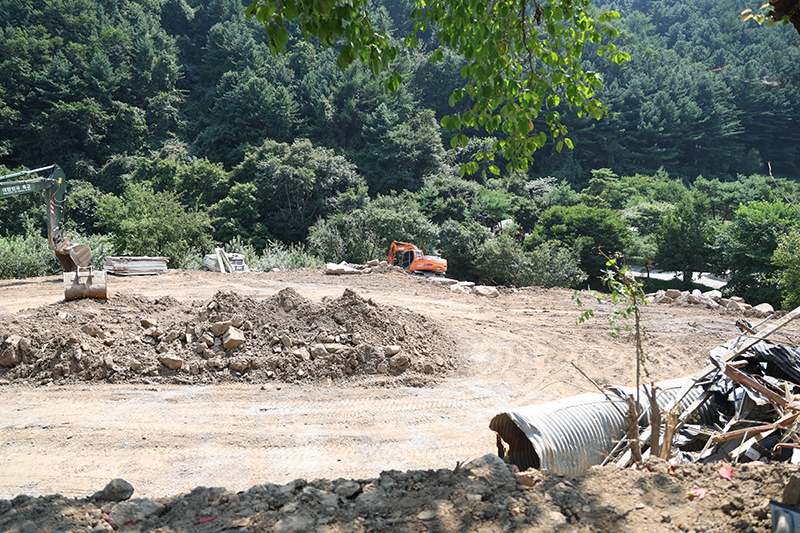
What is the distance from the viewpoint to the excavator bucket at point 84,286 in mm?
9938

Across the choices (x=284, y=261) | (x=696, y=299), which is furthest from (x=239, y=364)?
(x=284, y=261)

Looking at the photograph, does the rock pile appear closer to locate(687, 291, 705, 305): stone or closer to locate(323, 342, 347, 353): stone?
locate(687, 291, 705, 305): stone

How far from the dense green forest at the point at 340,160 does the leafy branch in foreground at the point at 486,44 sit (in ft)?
30.5

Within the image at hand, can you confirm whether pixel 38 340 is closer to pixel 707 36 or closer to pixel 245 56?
pixel 245 56

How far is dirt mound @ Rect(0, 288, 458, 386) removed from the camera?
25.3 ft

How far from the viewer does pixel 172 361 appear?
25.6 ft

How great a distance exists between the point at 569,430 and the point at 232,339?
556 cm

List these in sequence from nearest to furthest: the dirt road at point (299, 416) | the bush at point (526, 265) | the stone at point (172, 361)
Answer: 1. the dirt road at point (299, 416)
2. the stone at point (172, 361)
3. the bush at point (526, 265)

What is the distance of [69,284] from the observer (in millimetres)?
10031

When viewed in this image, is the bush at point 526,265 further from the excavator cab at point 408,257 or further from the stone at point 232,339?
the stone at point 232,339

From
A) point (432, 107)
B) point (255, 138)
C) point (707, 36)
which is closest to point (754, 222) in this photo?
point (255, 138)

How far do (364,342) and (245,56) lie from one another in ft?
175

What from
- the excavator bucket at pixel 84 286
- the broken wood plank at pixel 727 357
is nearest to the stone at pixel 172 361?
the excavator bucket at pixel 84 286

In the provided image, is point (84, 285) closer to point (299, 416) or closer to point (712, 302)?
point (299, 416)
